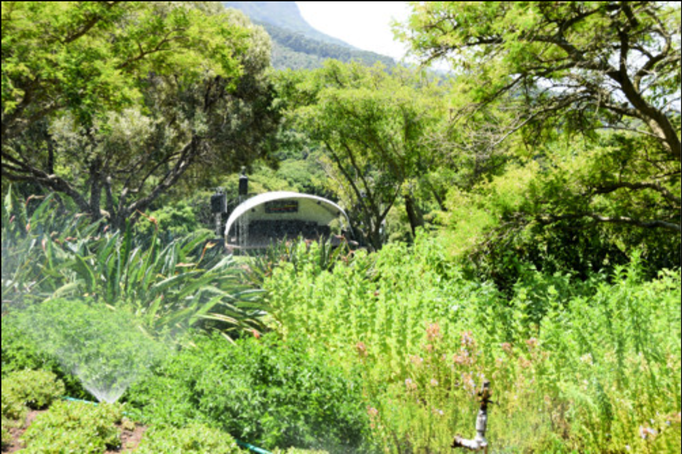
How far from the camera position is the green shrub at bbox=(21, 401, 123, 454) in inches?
Answer: 100

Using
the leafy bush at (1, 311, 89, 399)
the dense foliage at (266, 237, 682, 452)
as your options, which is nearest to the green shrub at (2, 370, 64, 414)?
the leafy bush at (1, 311, 89, 399)

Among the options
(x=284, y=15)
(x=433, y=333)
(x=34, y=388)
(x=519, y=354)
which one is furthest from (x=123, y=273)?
(x=519, y=354)

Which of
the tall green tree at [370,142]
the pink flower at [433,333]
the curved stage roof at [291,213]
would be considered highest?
the tall green tree at [370,142]

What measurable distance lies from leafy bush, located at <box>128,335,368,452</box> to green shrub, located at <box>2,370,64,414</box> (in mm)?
1064

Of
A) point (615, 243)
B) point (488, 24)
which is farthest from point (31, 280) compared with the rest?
point (615, 243)

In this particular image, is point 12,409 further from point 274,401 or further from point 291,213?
point 291,213

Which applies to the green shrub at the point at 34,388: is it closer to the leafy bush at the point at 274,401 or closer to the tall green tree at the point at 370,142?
the leafy bush at the point at 274,401

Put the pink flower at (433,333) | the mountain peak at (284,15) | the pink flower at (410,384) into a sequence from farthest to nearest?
the mountain peak at (284,15), the pink flower at (433,333), the pink flower at (410,384)

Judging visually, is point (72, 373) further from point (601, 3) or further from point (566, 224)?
point (601, 3)

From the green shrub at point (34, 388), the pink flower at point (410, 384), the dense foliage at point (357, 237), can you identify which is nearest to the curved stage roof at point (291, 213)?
the dense foliage at point (357, 237)

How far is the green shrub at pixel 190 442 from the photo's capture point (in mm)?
2424

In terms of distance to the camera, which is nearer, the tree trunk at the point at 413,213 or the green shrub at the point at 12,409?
the green shrub at the point at 12,409

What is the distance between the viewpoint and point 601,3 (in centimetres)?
196

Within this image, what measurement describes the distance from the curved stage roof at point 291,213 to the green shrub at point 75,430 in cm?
240
